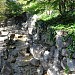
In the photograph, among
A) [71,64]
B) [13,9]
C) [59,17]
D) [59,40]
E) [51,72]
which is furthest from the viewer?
[13,9]

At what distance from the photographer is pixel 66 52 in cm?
1755

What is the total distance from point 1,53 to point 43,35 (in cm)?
515

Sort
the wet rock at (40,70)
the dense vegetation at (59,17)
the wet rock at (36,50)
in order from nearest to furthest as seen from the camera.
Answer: the wet rock at (40,70) < the dense vegetation at (59,17) < the wet rock at (36,50)

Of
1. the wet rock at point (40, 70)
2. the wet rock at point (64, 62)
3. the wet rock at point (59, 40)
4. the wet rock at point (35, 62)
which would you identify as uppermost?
the wet rock at point (59, 40)

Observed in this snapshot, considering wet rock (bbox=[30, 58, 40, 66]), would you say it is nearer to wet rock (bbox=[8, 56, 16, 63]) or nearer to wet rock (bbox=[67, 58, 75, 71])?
wet rock (bbox=[8, 56, 16, 63])

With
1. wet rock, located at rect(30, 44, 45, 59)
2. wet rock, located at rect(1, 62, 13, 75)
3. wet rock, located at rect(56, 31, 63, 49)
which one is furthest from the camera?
wet rock, located at rect(30, 44, 45, 59)

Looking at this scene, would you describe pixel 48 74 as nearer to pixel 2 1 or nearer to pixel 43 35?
pixel 43 35

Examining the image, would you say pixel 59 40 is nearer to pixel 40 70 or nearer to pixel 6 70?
pixel 40 70

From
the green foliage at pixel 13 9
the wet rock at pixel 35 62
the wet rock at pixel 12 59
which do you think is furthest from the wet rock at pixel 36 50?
the green foliage at pixel 13 9

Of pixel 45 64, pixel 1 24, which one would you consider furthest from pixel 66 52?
pixel 1 24

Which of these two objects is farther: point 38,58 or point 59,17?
point 59,17

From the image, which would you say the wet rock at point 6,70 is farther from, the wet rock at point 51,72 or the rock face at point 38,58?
the wet rock at point 51,72

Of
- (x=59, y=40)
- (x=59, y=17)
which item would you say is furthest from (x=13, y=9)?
(x=59, y=40)

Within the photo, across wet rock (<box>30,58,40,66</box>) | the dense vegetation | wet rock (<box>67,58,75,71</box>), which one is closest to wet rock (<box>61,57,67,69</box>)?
wet rock (<box>67,58,75,71</box>)
